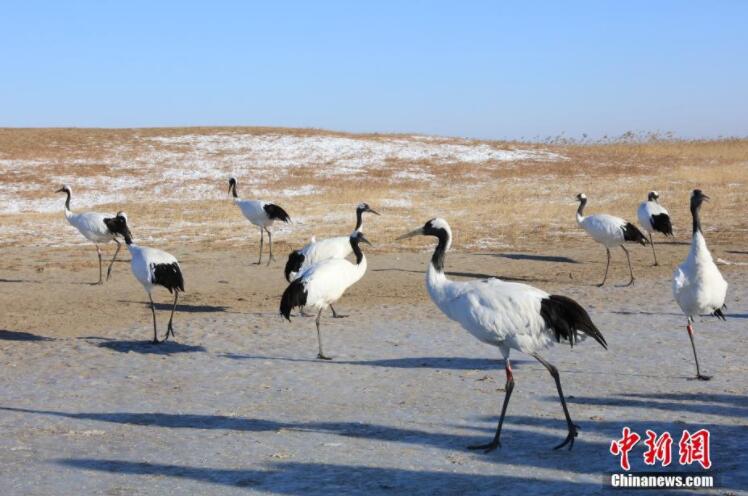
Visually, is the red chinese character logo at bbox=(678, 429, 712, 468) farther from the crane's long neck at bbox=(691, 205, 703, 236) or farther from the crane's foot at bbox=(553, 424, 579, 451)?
the crane's long neck at bbox=(691, 205, 703, 236)

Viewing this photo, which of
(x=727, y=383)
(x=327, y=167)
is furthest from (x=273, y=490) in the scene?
(x=327, y=167)

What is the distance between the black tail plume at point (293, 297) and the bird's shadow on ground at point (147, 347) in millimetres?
1422

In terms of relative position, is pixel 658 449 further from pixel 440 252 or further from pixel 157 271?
pixel 157 271

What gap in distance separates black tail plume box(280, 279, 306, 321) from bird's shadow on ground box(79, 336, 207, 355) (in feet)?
4.66

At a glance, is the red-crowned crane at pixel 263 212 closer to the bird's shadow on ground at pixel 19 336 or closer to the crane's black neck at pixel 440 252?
the bird's shadow on ground at pixel 19 336

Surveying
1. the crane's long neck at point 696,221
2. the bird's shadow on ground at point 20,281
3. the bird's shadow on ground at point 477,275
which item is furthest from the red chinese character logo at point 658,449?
the bird's shadow on ground at point 20,281

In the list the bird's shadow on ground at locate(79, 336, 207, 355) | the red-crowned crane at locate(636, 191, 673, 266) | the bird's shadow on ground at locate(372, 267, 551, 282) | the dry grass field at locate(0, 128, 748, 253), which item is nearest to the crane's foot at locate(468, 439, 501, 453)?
the bird's shadow on ground at locate(79, 336, 207, 355)

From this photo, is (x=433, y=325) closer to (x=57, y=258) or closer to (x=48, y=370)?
(x=48, y=370)

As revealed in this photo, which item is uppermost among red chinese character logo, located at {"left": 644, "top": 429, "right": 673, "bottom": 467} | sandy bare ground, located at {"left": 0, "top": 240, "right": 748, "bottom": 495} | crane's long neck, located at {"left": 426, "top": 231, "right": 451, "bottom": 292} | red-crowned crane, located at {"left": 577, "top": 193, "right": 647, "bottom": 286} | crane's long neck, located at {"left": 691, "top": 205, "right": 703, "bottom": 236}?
crane's long neck, located at {"left": 691, "top": 205, "right": 703, "bottom": 236}

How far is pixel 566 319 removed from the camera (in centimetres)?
794

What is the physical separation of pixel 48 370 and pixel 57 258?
11230 millimetres

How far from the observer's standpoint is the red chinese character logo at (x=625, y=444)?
7233 mm

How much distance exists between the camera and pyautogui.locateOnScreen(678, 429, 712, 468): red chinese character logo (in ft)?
23.1

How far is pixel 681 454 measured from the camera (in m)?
7.19
